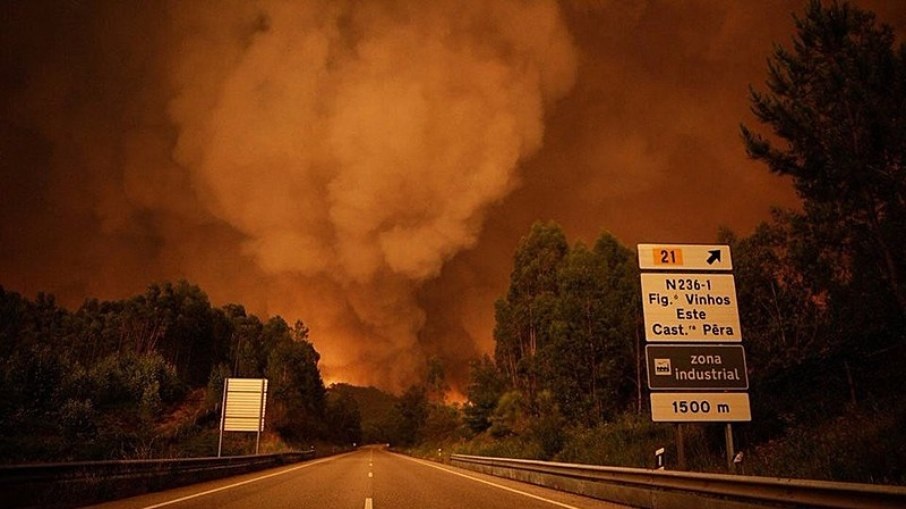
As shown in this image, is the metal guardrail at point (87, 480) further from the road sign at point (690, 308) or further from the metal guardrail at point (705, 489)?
the road sign at point (690, 308)

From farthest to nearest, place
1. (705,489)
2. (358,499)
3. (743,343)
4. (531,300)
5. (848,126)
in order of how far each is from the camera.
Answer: (531,300)
(848,126)
(743,343)
(358,499)
(705,489)

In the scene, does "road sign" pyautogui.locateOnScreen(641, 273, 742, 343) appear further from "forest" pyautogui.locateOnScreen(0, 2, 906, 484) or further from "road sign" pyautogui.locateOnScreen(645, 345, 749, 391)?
"forest" pyautogui.locateOnScreen(0, 2, 906, 484)

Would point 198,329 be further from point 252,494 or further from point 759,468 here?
point 759,468

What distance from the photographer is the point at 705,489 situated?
7.66m

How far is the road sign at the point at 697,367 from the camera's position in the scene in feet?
37.5

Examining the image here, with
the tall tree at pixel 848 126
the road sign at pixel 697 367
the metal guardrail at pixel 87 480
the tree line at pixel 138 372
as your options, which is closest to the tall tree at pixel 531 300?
the tall tree at pixel 848 126

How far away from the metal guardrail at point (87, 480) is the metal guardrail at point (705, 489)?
34.5ft

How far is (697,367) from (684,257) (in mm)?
2654

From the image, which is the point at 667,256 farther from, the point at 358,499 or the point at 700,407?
the point at 358,499

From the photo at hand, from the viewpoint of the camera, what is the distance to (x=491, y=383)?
173ft

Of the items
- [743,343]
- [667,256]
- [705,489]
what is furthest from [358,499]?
[743,343]

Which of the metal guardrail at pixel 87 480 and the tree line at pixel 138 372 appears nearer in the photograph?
the metal guardrail at pixel 87 480

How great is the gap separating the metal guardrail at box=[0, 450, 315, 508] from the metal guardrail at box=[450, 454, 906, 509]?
10522mm

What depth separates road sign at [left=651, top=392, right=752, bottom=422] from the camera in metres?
11.3
